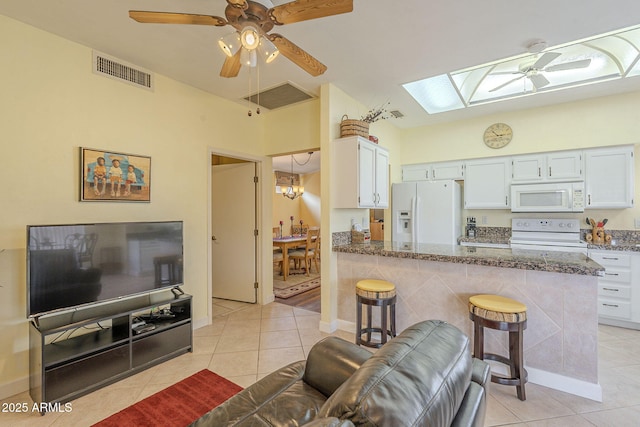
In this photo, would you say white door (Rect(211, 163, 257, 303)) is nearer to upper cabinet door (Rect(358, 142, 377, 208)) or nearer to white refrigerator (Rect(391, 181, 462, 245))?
upper cabinet door (Rect(358, 142, 377, 208))

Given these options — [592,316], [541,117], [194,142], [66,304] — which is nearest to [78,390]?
[66,304]

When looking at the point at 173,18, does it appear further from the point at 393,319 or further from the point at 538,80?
the point at 538,80

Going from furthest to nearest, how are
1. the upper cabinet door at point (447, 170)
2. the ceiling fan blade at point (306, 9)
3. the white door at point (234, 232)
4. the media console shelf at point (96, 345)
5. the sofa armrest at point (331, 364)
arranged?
the upper cabinet door at point (447, 170)
the white door at point (234, 232)
the media console shelf at point (96, 345)
the ceiling fan blade at point (306, 9)
the sofa armrest at point (331, 364)

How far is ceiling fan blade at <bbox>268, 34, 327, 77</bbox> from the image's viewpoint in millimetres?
1801

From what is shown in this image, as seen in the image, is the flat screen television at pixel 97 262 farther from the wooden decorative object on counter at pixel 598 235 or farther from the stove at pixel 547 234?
the wooden decorative object on counter at pixel 598 235

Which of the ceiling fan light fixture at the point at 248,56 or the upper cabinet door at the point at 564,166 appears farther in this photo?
the upper cabinet door at the point at 564,166

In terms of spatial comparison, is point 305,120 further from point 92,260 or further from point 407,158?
point 92,260

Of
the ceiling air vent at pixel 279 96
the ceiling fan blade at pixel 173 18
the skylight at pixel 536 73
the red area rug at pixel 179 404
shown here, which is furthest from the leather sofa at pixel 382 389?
the skylight at pixel 536 73

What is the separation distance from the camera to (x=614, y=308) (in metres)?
3.25

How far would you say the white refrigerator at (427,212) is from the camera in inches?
163

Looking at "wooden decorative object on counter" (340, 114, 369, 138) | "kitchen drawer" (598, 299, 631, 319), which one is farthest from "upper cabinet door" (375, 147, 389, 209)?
"kitchen drawer" (598, 299, 631, 319)

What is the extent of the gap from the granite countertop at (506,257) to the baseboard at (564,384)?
0.79 meters

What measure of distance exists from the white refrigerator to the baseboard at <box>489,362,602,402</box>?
2120 mm

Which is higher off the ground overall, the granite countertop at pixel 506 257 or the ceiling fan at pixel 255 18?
the ceiling fan at pixel 255 18
